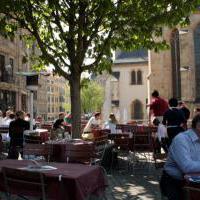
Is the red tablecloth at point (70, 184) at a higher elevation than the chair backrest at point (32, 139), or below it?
below

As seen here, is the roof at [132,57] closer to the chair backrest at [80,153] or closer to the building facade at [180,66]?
the building facade at [180,66]

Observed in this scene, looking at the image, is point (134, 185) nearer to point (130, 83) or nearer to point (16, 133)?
point (16, 133)

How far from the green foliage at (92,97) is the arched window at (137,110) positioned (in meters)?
6.91

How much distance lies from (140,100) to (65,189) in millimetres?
68827

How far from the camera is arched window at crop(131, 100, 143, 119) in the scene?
70562mm

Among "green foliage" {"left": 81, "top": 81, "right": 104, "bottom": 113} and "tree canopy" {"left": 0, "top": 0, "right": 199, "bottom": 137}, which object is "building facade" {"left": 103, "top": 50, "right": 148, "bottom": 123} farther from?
"tree canopy" {"left": 0, "top": 0, "right": 199, "bottom": 137}

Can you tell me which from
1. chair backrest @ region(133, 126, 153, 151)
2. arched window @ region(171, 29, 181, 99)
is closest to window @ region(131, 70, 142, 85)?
arched window @ region(171, 29, 181, 99)

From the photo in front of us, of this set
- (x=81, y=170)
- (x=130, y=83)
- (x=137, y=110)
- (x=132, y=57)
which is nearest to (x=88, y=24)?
(x=81, y=170)

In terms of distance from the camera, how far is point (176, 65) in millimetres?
38531

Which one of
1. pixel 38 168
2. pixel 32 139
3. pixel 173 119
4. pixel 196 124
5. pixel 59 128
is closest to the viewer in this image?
pixel 196 124

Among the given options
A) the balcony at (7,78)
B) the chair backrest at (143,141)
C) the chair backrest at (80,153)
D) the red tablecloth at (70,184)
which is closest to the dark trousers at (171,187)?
the red tablecloth at (70,184)

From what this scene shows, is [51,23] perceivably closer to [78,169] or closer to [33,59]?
[33,59]

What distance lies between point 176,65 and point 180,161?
3408 cm

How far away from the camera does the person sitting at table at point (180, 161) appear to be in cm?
502
